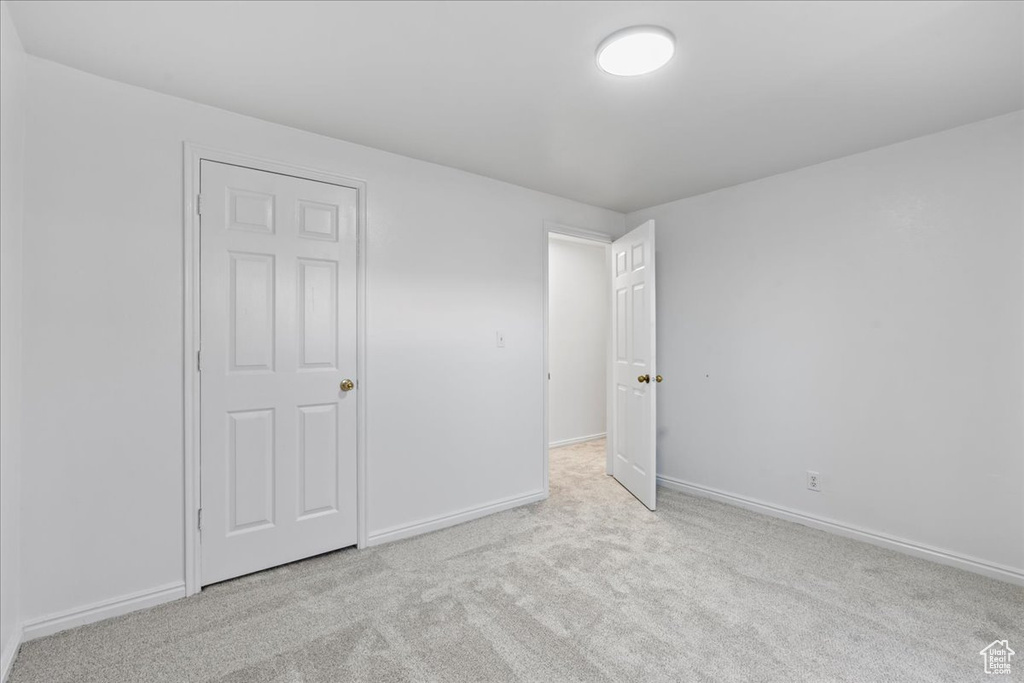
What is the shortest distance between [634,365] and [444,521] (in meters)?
1.79

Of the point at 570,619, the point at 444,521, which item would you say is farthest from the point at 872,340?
the point at 444,521

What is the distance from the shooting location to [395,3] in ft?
5.05

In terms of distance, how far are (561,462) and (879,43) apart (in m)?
3.76

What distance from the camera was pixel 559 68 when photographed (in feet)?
6.21

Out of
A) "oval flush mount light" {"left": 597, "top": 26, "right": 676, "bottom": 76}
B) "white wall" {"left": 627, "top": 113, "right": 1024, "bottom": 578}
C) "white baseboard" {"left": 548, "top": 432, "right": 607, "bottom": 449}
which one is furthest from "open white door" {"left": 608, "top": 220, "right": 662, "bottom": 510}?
"oval flush mount light" {"left": 597, "top": 26, "right": 676, "bottom": 76}

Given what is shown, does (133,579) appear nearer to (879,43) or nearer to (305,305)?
(305,305)

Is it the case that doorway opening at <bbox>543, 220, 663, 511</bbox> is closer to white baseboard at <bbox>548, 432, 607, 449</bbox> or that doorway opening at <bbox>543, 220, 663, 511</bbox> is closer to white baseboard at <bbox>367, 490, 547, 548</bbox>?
white baseboard at <bbox>548, 432, 607, 449</bbox>

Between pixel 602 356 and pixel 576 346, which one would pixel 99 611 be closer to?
pixel 576 346

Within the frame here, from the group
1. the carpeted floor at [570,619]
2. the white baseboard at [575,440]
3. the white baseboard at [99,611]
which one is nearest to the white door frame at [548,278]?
the carpeted floor at [570,619]

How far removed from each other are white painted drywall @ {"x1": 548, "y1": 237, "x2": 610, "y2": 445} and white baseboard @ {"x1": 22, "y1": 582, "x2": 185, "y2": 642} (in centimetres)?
372

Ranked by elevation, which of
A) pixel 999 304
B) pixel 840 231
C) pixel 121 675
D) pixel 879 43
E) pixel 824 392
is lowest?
pixel 121 675

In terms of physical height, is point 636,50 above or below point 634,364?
above

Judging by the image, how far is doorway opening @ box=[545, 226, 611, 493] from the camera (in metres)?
5.33

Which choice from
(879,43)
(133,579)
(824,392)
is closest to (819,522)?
(824,392)
